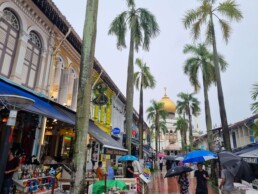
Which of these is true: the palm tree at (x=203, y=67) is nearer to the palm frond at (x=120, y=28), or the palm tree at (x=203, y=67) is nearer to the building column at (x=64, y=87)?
the palm frond at (x=120, y=28)

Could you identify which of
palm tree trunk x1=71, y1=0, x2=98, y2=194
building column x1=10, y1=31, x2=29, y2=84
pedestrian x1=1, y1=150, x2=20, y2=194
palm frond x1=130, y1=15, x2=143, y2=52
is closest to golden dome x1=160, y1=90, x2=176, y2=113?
palm frond x1=130, y1=15, x2=143, y2=52

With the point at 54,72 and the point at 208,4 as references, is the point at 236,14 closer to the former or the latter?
the point at 208,4

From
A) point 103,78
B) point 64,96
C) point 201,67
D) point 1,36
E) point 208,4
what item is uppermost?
point 208,4

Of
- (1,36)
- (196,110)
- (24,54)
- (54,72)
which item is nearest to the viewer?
(1,36)

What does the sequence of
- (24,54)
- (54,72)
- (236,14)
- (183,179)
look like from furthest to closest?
(236,14) → (54,72) → (24,54) → (183,179)

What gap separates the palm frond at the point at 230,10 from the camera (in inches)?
612

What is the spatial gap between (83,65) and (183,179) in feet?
17.8

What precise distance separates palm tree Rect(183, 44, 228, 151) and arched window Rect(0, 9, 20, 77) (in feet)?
54.4

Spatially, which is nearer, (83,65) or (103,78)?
(83,65)

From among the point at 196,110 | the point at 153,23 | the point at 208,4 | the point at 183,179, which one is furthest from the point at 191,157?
the point at 196,110

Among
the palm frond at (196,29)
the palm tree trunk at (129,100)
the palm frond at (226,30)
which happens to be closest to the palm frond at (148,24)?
the palm tree trunk at (129,100)

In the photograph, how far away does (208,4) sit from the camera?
56.2 ft

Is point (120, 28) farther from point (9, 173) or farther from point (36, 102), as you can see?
point (9, 173)

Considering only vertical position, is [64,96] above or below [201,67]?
below
